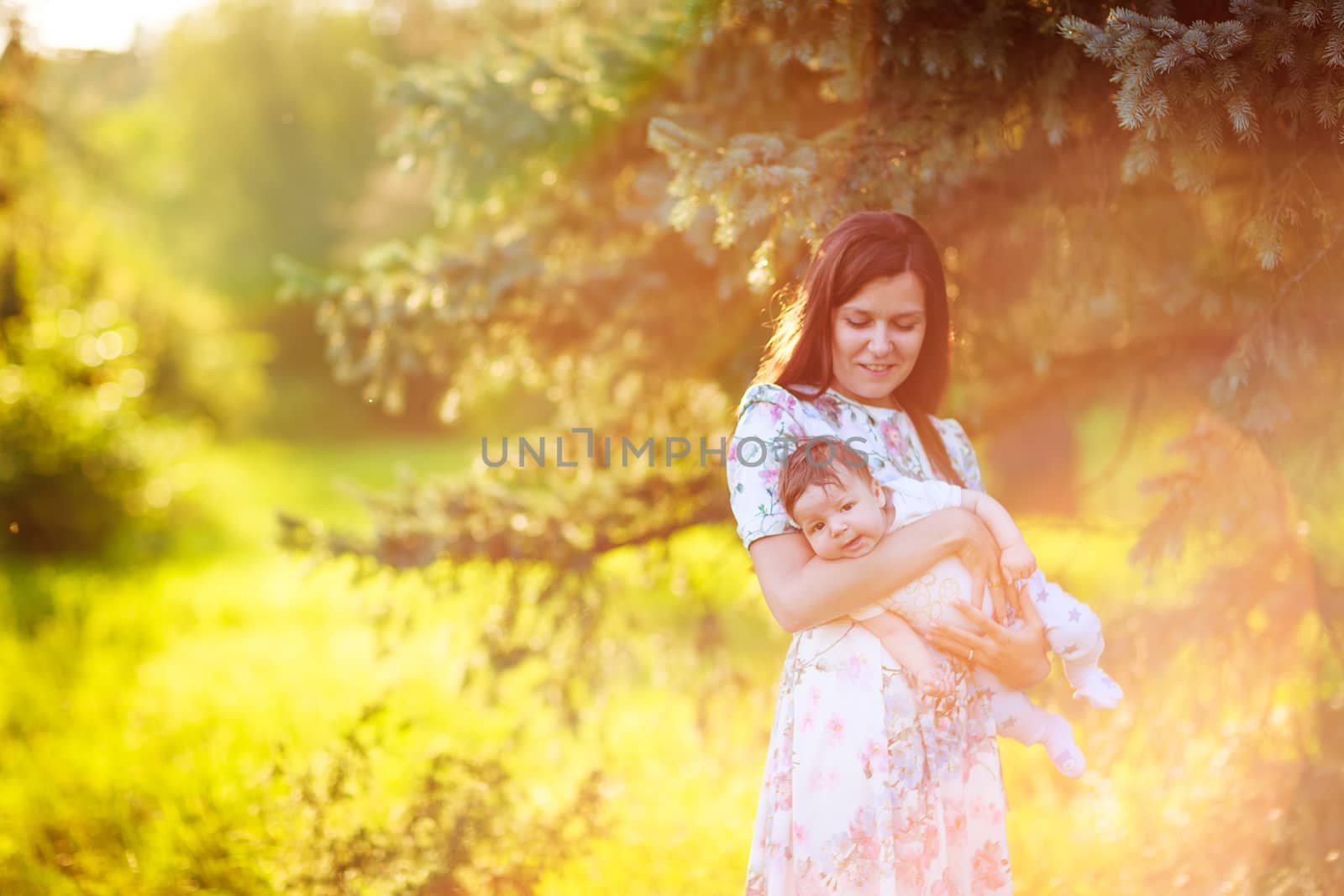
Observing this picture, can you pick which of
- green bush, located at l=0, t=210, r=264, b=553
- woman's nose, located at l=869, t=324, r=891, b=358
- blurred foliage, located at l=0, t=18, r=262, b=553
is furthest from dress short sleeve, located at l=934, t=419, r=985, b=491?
green bush, located at l=0, t=210, r=264, b=553

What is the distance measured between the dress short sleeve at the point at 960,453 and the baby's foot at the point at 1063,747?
24.6 inches

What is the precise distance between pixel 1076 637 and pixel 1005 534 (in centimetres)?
32

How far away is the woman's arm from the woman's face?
0.37 metres

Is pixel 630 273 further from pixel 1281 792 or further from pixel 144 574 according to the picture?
pixel 144 574

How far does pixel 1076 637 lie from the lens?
236 centimetres

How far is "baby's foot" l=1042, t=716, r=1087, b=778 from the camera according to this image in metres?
2.42

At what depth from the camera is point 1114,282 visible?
12.4ft

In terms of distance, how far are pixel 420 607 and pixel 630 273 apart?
1.73 m

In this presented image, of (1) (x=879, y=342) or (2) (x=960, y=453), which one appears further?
(2) (x=960, y=453)

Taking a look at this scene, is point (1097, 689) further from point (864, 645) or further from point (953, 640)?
point (864, 645)

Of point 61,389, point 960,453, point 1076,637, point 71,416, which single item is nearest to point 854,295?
point 960,453

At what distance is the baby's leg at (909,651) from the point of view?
2277 millimetres

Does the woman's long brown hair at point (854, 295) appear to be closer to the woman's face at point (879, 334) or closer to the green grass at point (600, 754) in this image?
the woman's face at point (879, 334)

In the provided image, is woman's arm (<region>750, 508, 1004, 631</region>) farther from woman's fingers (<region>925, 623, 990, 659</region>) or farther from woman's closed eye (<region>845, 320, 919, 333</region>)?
woman's closed eye (<region>845, 320, 919, 333</region>)
